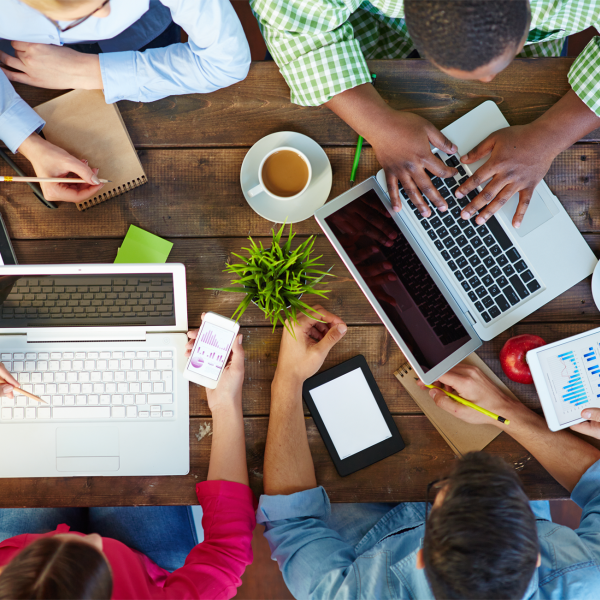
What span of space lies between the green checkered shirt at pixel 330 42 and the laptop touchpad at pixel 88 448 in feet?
2.75

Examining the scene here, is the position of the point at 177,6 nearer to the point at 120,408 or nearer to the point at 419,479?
the point at 120,408

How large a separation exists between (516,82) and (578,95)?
0.43 feet

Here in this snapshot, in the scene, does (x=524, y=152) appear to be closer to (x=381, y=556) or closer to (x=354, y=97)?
(x=354, y=97)

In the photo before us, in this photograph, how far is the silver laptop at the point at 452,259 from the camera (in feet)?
3.08

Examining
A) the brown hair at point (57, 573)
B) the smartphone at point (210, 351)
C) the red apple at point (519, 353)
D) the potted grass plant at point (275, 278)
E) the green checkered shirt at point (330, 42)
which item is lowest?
the brown hair at point (57, 573)

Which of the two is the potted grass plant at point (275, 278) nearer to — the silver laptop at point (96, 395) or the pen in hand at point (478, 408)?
the silver laptop at point (96, 395)

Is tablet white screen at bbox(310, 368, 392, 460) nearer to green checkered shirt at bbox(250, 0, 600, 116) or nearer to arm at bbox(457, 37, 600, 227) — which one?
arm at bbox(457, 37, 600, 227)

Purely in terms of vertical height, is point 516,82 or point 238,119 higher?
point 516,82

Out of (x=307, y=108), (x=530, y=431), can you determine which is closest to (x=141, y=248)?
(x=307, y=108)

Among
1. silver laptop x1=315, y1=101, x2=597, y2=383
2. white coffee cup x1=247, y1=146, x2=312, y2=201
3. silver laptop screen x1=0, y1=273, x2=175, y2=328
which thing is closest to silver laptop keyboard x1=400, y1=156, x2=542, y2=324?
silver laptop x1=315, y1=101, x2=597, y2=383

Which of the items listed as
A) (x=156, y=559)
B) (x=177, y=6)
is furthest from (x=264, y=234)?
(x=156, y=559)

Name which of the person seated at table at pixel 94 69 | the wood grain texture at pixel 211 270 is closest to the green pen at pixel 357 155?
the wood grain texture at pixel 211 270

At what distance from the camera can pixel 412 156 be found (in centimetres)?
95

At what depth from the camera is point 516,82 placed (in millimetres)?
1005
